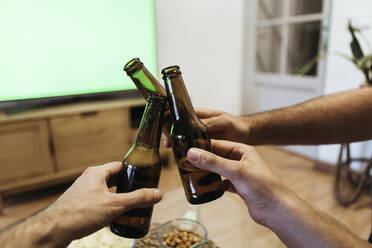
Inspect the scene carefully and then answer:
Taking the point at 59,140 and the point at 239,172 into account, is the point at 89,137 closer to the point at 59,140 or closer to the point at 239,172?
the point at 59,140

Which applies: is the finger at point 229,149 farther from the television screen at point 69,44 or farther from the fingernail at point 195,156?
the television screen at point 69,44

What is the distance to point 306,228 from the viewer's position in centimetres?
49

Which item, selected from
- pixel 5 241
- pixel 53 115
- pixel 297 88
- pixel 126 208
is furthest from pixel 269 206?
pixel 297 88

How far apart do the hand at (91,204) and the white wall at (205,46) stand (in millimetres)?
1856

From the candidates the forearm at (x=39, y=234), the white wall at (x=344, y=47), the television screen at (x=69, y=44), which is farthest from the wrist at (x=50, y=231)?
the white wall at (x=344, y=47)

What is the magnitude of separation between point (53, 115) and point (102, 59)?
18.0 inches

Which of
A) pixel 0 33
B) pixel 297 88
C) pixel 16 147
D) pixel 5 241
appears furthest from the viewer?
pixel 297 88

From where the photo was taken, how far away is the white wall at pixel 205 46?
2191 millimetres

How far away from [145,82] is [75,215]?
1.00 ft

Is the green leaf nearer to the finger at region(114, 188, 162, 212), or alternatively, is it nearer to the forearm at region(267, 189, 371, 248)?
the forearm at region(267, 189, 371, 248)

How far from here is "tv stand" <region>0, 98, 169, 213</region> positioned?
157 cm

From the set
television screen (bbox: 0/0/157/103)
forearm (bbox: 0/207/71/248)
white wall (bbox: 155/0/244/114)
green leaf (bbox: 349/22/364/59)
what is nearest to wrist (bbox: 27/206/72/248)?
forearm (bbox: 0/207/71/248)

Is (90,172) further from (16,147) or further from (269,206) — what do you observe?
(16,147)

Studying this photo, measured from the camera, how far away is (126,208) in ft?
1.38
